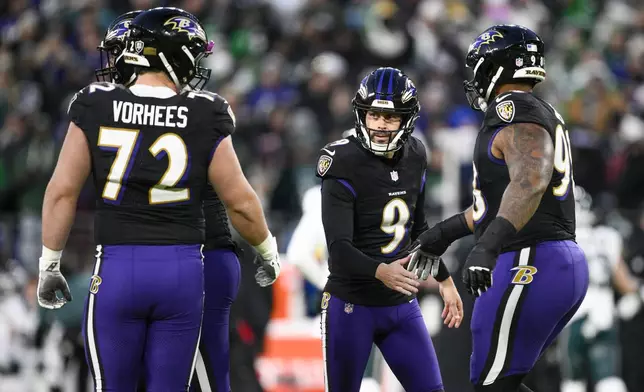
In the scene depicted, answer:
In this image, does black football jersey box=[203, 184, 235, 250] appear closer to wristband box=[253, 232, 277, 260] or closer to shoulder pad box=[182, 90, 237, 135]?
wristband box=[253, 232, 277, 260]

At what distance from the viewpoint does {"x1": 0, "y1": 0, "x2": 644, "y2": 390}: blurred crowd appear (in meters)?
11.5

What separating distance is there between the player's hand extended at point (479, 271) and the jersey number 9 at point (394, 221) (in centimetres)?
94

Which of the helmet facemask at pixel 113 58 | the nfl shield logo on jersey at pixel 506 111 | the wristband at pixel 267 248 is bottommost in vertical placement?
the wristband at pixel 267 248

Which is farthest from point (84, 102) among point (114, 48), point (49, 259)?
point (114, 48)

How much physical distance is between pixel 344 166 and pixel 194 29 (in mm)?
1141

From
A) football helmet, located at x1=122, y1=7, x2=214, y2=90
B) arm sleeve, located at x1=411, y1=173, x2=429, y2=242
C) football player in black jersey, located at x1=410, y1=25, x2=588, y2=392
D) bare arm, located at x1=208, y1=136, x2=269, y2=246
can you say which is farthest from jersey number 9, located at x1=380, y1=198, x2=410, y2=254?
football helmet, located at x1=122, y1=7, x2=214, y2=90

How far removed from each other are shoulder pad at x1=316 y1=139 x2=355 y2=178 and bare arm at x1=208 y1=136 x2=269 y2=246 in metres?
0.64

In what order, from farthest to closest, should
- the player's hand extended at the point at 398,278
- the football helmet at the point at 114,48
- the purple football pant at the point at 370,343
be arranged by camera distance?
the purple football pant at the point at 370,343 < the football helmet at the point at 114,48 < the player's hand extended at the point at 398,278

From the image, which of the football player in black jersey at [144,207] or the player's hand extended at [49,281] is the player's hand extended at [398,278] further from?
the player's hand extended at [49,281]

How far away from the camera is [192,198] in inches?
213

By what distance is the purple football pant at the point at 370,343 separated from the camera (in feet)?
20.1

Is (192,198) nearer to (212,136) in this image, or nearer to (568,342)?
(212,136)

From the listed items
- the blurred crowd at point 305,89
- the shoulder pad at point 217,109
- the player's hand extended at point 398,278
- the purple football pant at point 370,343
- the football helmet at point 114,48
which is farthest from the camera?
the blurred crowd at point 305,89

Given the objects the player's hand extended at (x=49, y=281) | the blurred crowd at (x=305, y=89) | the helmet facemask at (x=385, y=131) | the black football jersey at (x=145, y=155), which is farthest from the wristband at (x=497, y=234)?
the blurred crowd at (x=305, y=89)
